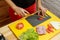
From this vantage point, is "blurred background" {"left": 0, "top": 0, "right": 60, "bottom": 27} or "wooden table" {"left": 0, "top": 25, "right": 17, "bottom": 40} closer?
"wooden table" {"left": 0, "top": 25, "right": 17, "bottom": 40}

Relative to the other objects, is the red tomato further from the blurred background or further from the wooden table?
the blurred background

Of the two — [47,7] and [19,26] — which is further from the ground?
[19,26]

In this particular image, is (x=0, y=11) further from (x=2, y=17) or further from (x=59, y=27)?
(x=59, y=27)

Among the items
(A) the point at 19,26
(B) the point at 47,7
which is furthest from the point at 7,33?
(B) the point at 47,7

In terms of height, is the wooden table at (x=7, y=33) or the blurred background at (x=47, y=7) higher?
the wooden table at (x=7, y=33)

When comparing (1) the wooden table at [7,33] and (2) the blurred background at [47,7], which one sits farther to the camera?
(2) the blurred background at [47,7]

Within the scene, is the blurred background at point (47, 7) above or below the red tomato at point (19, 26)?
below

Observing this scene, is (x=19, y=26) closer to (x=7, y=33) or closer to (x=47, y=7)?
(x=7, y=33)

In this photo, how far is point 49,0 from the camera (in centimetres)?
158

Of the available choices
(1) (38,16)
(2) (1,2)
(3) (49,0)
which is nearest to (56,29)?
(1) (38,16)

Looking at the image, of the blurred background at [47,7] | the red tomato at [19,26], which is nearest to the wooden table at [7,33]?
the red tomato at [19,26]

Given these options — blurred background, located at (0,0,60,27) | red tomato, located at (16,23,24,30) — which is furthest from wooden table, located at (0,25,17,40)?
blurred background, located at (0,0,60,27)

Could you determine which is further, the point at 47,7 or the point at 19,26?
the point at 47,7

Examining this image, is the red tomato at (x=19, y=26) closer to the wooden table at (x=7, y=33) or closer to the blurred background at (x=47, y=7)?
the wooden table at (x=7, y=33)
